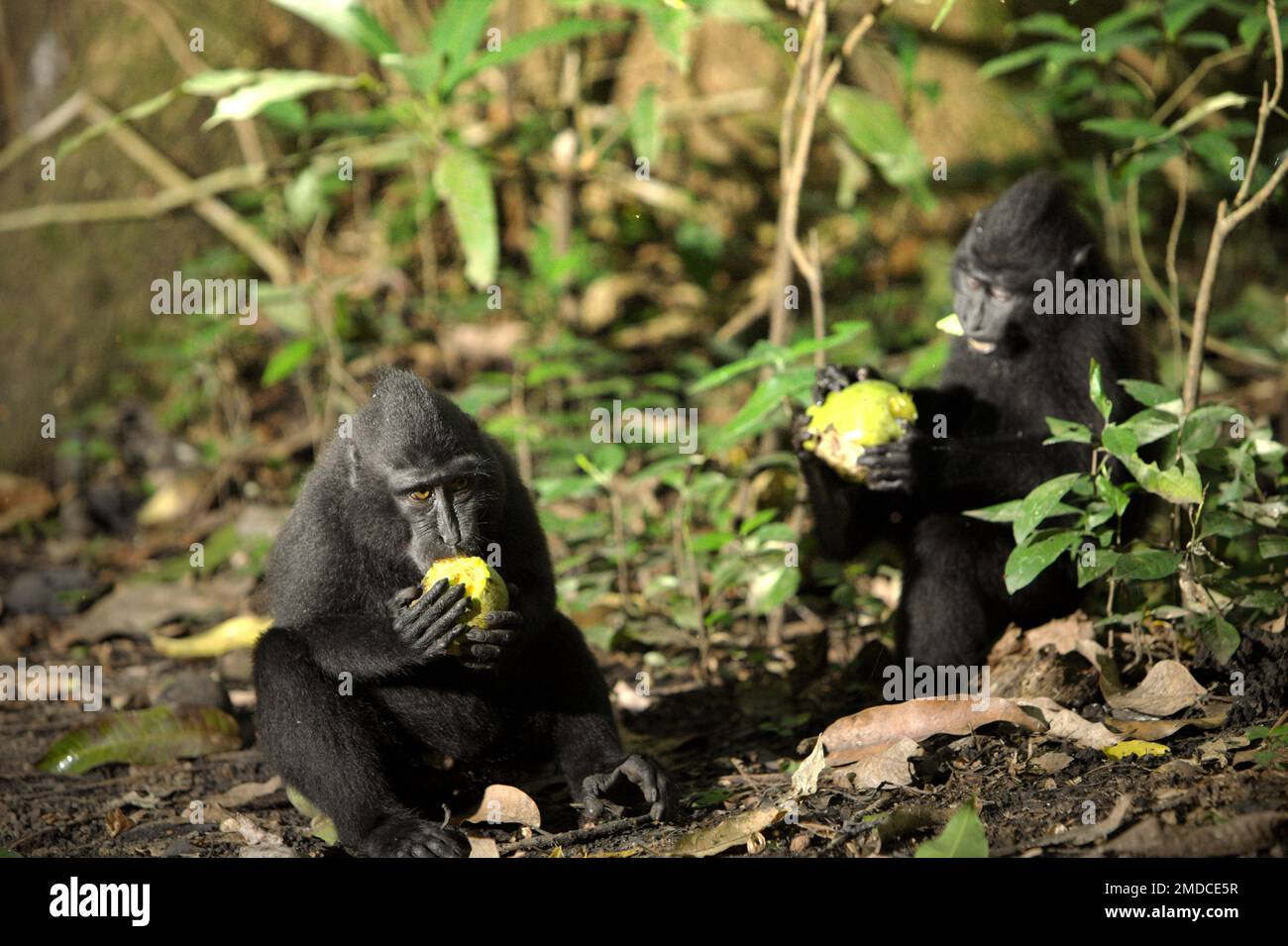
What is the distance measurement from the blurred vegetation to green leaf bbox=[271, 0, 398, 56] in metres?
0.02

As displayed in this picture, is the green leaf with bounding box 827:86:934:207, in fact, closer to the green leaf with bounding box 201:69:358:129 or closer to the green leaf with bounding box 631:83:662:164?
the green leaf with bounding box 631:83:662:164

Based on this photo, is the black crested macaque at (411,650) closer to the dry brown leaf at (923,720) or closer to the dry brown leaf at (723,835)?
the dry brown leaf at (723,835)

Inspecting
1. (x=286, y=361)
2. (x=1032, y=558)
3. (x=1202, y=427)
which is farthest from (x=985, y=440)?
(x=286, y=361)

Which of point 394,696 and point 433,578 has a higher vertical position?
point 433,578

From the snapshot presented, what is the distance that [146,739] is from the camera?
6.24 meters

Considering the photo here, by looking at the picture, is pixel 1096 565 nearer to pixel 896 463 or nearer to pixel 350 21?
pixel 896 463

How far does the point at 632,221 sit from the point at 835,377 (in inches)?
227

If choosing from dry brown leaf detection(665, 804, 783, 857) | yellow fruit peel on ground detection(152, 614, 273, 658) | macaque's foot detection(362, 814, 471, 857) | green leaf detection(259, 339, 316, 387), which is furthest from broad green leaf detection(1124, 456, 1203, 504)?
green leaf detection(259, 339, 316, 387)

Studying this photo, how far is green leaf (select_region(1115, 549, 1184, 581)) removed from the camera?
5129mm

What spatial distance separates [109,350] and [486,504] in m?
7.39
